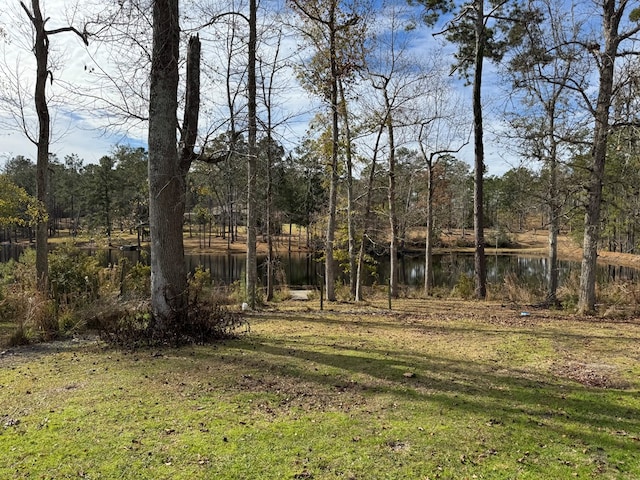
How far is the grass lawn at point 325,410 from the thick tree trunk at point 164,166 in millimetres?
857

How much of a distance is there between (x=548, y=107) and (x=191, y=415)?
1377 centimetres

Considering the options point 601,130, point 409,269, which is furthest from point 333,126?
point 409,269

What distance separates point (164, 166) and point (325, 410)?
4149mm

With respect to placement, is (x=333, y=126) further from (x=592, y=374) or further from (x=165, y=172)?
(x=592, y=374)

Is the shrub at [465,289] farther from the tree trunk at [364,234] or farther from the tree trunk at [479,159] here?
the tree trunk at [364,234]

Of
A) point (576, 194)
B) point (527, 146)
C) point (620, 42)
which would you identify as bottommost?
point (576, 194)

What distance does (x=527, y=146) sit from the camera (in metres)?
10.7

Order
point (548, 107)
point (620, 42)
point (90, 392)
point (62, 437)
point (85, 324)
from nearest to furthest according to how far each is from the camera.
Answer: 1. point (62, 437)
2. point (90, 392)
3. point (85, 324)
4. point (620, 42)
5. point (548, 107)

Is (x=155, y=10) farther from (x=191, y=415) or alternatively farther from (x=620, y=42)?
(x=620, y=42)

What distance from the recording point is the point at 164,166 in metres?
Answer: 6.04

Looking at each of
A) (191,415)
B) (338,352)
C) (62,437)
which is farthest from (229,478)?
(338,352)

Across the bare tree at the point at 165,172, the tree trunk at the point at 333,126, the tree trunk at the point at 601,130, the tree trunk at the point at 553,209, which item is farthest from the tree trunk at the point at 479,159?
the bare tree at the point at 165,172

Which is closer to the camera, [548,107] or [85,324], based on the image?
[85,324]

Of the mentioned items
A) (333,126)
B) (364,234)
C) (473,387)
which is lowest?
(473,387)
